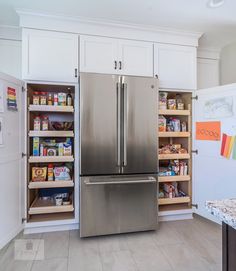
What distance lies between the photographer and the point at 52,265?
190 centimetres

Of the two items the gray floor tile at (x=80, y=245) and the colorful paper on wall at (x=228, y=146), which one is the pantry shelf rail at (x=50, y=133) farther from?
the colorful paper on wall at (x=228, y=146)

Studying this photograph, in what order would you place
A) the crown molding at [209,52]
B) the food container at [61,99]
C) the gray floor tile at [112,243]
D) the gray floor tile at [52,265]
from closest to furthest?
the gray floor tile at [52,265] < the gray floor tile at [112,243] < the food container at [61,99] < the crown molding at [209,52]

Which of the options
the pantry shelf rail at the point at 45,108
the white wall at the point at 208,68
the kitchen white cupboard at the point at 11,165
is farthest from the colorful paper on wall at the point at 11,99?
the white wall at the point at 208,68

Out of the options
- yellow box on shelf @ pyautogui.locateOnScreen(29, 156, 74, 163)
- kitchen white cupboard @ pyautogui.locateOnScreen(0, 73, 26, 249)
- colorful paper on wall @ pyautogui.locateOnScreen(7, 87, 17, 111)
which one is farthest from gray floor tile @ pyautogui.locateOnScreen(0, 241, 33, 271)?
colorful paper on wall @ pyautogui.locateOnScreen(7, 87, 17, 111)

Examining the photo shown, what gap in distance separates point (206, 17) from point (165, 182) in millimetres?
2203

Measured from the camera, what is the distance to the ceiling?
7.10 feet

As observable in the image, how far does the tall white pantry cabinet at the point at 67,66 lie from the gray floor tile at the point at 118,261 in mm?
717

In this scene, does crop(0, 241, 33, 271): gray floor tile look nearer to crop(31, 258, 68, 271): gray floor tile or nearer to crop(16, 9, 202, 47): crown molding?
crop(31, 258, 68, 271): gray floor tile

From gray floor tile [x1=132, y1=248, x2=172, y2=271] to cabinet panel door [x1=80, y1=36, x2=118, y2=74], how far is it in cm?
207

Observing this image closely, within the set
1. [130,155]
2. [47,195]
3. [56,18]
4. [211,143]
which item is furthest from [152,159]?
[56,18]

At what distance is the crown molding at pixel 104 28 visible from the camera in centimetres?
237

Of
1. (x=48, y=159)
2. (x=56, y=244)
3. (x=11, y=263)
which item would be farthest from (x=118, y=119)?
(x=11, y=263)

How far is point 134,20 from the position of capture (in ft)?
8.20

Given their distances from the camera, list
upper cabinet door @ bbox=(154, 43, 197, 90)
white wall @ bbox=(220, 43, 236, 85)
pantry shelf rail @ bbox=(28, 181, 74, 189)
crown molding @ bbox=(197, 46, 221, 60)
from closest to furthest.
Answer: pantry shelf rail @ bbox=(28, 181, 74, 189) < upper cabinet door @ bbox=(154, 43, 197, 90) < white wall @ bbox=(220, 43, 236, 85) < crown molding @ bbox=(197, 46, 221, 60)
